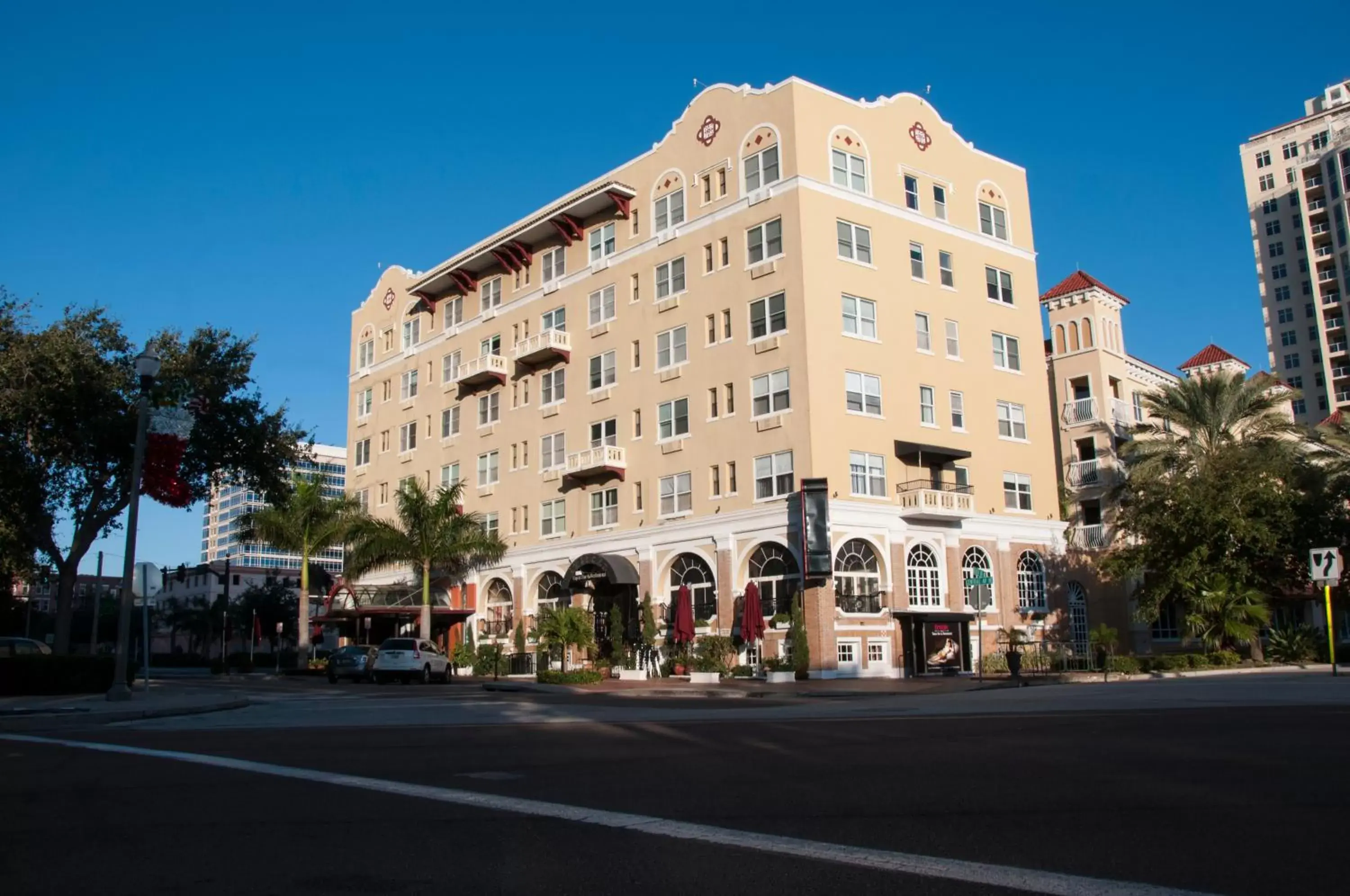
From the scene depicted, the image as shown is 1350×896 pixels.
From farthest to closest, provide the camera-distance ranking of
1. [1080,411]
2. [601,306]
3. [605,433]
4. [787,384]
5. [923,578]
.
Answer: [1080,411] < [601,306] < [605,433] < [923,578] < [787,384]

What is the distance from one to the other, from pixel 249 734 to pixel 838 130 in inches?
1387

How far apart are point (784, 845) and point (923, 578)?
3719 cm

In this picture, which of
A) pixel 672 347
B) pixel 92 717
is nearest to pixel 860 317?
pixel 672 347

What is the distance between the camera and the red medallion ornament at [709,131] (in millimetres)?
46031

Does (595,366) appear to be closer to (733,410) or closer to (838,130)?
(733,410)

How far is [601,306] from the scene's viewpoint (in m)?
50.7

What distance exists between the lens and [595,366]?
165ft

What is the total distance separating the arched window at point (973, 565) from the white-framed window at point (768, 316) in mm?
11504

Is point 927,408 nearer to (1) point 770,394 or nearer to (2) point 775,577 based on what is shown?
(1) point 770,394

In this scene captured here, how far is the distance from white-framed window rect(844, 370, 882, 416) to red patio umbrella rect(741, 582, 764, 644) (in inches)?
311

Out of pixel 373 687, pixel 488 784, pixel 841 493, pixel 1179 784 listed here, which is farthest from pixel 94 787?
pixel 841 493

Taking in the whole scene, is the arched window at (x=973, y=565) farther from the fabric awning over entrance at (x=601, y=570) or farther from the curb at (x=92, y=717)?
the curb at (x=92, y=717)

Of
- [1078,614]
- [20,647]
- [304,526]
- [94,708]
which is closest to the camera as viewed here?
[94,708]

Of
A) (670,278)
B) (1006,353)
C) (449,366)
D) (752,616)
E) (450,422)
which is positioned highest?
(670,278)
